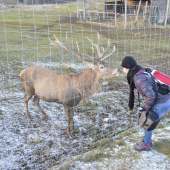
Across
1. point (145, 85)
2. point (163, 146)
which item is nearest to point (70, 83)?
point (145, 85)

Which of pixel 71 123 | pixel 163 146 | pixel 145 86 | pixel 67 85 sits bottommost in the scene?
pixel 163 146

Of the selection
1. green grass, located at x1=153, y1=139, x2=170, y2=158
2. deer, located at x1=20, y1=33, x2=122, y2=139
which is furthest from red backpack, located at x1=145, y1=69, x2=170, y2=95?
deer, located at x1=20, y1=33, x2=122, y2=139

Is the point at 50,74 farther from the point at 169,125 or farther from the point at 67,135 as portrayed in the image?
the point at 169,125

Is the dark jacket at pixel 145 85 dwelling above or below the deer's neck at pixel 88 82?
above

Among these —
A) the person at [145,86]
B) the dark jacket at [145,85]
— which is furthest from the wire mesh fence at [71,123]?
the dark jacket at [145,85]

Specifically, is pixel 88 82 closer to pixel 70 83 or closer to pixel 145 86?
pixel 70 83

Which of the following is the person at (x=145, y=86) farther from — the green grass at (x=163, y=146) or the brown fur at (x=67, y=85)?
the brown fur at (x=67, y=85)

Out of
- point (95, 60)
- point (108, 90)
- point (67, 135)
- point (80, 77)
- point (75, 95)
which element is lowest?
point (67, 135)

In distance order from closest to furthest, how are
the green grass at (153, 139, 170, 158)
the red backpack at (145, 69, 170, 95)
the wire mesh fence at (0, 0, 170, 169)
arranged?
the red backpack at (145, 69, 170, 95) → the wire mesh fence at (0, 0, 170, 169) → the green grass at (153, 139, 170, 158)

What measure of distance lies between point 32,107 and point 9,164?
1.87m

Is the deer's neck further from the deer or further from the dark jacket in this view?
the dark jacket

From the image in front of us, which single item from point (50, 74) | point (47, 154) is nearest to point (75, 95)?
point (50, 74)

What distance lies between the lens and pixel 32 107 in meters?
4.76

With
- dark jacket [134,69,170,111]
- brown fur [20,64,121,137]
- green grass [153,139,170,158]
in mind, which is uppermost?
dark jacket [134,69,170,111]
